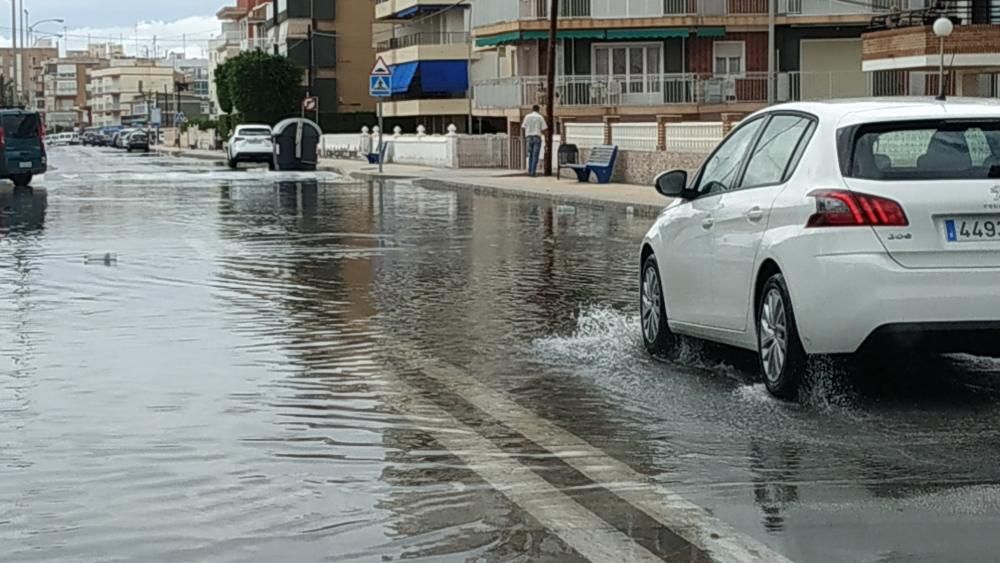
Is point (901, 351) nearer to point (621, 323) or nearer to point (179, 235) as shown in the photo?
point (621, 323)

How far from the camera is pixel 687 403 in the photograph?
8812 mm

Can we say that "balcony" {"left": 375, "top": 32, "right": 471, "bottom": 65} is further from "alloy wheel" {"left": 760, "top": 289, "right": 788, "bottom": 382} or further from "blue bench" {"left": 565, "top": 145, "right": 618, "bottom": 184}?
"alloy wheel" {"left": 760, "top": 289, "right": 788, "bottom": 382}

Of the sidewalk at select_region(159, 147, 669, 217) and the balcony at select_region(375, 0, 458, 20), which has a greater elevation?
the balcony at select_region(375, 0, 458, 20)

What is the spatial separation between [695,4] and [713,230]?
151 ft

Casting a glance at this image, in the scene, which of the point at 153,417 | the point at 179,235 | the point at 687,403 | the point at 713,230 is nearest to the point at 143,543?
the point at 153,417

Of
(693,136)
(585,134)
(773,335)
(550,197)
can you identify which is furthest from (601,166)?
(773,335)

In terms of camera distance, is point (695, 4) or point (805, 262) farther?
point (695, 4)

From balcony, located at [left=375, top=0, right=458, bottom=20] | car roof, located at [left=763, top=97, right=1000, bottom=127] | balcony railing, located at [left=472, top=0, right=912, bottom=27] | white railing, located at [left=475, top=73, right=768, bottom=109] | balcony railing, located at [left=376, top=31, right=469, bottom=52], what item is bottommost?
car roof, located at [left=763, top=97, right=1000, bottom=127]

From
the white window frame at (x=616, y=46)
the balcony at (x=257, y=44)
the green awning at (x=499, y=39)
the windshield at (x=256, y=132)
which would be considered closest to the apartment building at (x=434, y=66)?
the green awning at (x=499, y=39)

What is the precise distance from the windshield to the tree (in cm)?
2834

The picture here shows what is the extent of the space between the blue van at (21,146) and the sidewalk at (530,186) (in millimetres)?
8997

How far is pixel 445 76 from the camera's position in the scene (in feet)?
245

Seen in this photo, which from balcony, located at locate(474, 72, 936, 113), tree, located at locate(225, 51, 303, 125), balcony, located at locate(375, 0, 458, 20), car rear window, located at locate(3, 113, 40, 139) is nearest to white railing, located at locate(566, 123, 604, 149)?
balcony, located at locate(474, 72, 936, 113)

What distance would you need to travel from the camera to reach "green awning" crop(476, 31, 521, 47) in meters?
56.0
